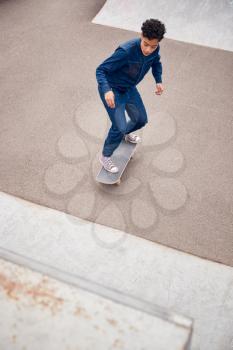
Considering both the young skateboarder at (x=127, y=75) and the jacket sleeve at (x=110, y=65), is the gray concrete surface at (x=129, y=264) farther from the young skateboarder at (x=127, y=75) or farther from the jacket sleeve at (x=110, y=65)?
the jacket sleeve at (x=110, y=65)

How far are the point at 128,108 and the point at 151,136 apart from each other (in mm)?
912

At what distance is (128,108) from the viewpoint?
3525mm

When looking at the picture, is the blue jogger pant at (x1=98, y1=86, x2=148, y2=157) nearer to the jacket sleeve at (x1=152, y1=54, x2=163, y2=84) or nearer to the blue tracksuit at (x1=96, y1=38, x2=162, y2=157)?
the blue tracksuit at (x1=96, y1=38, x2=162, y2=157)

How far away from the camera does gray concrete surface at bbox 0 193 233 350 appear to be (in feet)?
9.46

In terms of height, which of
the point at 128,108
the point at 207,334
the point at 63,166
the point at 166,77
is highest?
the point at 128,108

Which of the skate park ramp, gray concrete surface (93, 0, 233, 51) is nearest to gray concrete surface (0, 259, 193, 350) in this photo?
the skate park ramp

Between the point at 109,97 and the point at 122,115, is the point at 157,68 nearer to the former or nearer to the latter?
the point at 122,115

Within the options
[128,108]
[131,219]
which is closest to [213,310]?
[131,219]

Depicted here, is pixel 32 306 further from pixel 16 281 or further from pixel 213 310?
pixel 213 310

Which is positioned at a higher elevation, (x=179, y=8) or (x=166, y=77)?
(x=179, y=8)

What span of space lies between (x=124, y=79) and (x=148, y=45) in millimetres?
432

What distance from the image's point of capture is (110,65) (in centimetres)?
302

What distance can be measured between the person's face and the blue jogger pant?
511 mm

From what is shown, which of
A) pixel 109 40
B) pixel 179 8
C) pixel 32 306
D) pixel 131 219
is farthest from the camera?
pixel 179 8
